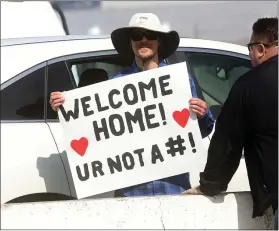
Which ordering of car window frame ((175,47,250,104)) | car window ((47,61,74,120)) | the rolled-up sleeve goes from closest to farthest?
the rolled-up sleeve
car window ((47,61,74,120))
car window frame ((175,47,250,104))

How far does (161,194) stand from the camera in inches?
121

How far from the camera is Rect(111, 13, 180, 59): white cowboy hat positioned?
10.1 ft

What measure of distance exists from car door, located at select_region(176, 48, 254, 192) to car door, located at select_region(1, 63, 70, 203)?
37.4 inches

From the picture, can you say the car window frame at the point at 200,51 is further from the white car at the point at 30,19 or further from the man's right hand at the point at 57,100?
the man's right hand at the point at 57,100

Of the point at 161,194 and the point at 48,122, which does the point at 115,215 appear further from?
the point at 48,122

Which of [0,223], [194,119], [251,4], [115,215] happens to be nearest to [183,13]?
[251,4]

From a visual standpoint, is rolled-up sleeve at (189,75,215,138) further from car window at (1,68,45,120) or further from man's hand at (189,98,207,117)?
car window at (1,68,45,120)

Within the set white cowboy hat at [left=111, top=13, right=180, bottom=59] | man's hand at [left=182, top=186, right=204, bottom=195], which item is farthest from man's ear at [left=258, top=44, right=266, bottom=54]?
man's hand at [left=182, top=186, right=204, bottom=195]

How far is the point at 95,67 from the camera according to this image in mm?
3631

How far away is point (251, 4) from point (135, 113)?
3.86 feet

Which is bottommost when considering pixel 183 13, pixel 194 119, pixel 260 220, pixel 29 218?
pixel 260 220

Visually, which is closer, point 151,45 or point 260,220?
point 260,220

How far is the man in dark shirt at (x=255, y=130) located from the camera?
267 cm

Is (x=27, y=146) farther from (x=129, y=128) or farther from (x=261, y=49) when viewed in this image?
(x=261, y=49)
